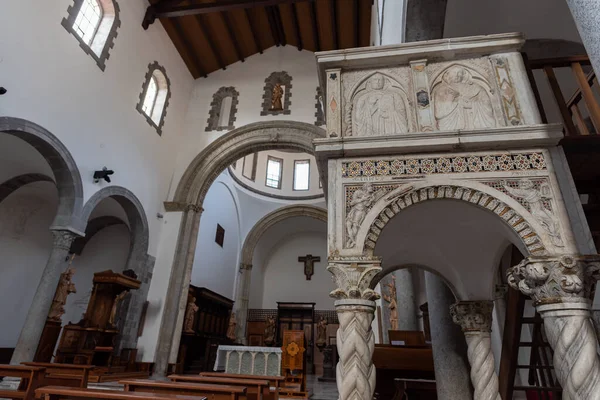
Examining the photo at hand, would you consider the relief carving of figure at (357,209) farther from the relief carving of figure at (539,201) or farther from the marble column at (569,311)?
the marble column at (569,311)

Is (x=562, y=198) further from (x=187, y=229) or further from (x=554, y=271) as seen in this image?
(x=187, y=229)

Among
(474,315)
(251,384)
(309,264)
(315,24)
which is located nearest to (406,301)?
(474,315)

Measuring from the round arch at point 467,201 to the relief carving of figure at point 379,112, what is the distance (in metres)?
0.68

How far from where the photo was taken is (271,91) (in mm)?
11500

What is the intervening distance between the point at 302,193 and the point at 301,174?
1069 millimetres

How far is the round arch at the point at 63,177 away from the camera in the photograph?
6.19 m

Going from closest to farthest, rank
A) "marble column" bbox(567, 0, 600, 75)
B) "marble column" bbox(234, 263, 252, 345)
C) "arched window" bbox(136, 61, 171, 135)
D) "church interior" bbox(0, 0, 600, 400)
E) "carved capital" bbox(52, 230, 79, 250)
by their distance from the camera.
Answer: "marble column" bbox(567, 0, 600, 75), "church interior" bbox(0, 0, 600, 400), "carved capital" bbox(52, 230, 79, 250), "arched window" bbox(136, 61, 171, 135), "marble column" bbox(234, 263, 252, 345)

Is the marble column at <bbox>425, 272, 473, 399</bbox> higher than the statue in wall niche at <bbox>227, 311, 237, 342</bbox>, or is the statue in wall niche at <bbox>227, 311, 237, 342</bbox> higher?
the statue in wall niche at <bbox>227, 311, 237, 342</bbox>

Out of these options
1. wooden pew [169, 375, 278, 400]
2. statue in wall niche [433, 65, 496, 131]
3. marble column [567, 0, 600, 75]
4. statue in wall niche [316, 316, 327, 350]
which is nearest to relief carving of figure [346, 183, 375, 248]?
statue in wall niche [433, 65, 496, 131]

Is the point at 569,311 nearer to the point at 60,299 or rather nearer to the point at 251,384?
the point at 251,384

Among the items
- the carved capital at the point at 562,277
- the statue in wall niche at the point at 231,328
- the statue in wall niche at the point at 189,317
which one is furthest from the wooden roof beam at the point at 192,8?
the statue in wall niche at the point at 231,328

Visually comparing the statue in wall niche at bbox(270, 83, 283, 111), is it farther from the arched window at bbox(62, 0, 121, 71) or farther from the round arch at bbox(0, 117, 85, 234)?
the round arch at bbox(0, 117, 85, 234)

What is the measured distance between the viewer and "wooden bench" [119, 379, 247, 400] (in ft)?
10.3

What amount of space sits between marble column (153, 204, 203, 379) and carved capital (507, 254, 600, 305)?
8.32 metres
